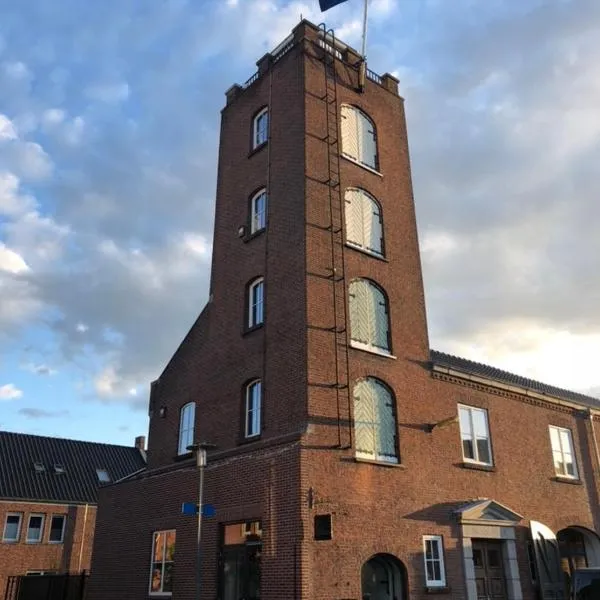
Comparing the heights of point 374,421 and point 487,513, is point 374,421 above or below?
above

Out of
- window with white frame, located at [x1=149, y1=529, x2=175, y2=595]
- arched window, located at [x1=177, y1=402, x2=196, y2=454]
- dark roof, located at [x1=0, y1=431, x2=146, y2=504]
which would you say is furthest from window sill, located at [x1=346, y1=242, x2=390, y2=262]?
dark roof, located at [x1=0, y1=431, x2=146, y2=504]

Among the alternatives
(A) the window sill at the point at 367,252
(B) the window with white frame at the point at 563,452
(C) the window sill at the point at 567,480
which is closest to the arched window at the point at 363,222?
(A) the window sill at the point at 367,252

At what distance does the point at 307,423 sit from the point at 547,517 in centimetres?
1094

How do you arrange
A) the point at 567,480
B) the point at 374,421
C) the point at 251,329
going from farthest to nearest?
the point at 567,480 → the point at 251,329 → the point at 374,421

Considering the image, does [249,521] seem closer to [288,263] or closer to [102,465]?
[288,263]

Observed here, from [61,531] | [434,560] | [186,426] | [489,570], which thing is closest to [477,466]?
[489,570]

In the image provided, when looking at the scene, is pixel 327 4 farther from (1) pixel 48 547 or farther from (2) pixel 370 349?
(1) pixel 48 547

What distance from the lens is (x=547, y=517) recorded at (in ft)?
74.2

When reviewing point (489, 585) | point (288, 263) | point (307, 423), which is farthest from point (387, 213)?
point (489, 585)

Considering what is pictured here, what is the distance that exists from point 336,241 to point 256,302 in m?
3.40

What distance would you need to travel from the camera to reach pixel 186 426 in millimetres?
23234

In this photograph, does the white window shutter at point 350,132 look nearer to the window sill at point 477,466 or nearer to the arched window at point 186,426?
the arched window at point 186,426

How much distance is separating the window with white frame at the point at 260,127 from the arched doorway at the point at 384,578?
14958 mm

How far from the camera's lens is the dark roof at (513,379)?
24766mm
